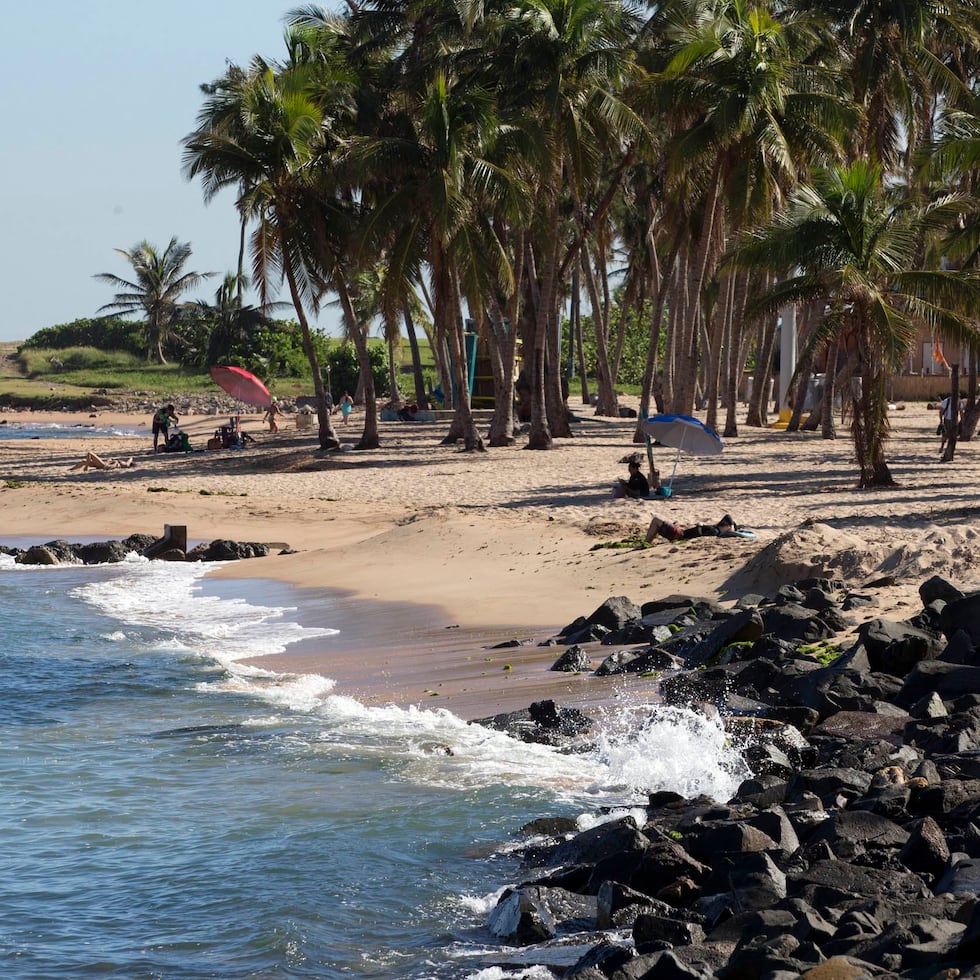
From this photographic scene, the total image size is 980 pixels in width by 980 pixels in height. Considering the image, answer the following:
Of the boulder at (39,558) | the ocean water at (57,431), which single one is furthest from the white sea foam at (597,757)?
the ocean water at (57,431)

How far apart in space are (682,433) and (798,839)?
1317 centimetres

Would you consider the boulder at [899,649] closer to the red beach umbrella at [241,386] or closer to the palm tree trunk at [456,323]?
the palm tree trunk at [456,323]

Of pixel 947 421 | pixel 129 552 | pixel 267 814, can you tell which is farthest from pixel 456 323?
pixel 267 814

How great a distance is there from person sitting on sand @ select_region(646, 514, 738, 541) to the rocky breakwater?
572 cm

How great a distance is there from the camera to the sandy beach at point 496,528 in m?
13.0

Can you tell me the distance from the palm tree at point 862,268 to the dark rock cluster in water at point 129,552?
9040 mm

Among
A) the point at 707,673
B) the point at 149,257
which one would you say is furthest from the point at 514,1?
the point at 149,257

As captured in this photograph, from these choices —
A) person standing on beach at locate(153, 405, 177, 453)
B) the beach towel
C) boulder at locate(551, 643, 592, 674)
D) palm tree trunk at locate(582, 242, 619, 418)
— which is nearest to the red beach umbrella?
person standing on beach at locate(153, 405, 177, 453)

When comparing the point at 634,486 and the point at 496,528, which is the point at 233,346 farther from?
the point at 496,528

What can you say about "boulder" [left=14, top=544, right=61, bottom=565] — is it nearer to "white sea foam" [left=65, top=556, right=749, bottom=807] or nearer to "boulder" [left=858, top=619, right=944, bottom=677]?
"white sea foam" [left=65, top=556, right=749, bottom=807]

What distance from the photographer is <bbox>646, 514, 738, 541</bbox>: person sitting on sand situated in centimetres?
1695

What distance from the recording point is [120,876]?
7676 millimetres

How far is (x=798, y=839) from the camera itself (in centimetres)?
674

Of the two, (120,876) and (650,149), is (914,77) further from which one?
(120,876)
